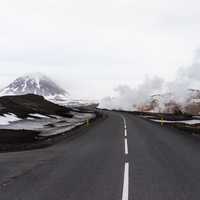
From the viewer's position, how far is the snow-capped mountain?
108875 millimetres

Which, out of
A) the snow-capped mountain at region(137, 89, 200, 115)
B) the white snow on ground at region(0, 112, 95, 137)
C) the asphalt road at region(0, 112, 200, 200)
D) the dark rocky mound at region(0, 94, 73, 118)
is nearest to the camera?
the asphalt road at region(0, 112, 200, 200)

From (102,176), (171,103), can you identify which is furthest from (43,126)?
(171,103)

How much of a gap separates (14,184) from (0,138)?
12.2 m

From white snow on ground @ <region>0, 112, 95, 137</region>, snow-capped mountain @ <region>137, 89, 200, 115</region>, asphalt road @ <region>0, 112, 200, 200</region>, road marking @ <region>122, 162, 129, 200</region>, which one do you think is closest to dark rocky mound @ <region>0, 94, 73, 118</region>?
white snow on ground @ <region>0, 112, 95, 137</region>

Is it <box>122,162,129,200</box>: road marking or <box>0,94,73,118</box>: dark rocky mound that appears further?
<box>0,94,73,118</box>: dark rocky mound

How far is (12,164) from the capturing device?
10.2 m

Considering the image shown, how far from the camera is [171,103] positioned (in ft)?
359

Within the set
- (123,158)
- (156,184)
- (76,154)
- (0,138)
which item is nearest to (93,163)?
(123,158)

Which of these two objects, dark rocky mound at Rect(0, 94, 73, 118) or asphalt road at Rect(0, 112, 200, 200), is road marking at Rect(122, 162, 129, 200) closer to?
asphalt road at Rect(0, 112, 200, 200)

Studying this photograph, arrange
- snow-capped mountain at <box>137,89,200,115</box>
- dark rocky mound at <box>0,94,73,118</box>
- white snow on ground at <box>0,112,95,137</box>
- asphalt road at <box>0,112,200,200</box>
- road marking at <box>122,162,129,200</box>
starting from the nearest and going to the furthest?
road marking at <box>122,162,129,200</box>, asphalt road at <box>0,112,200,200</box>, white snow on ground at <box>0,112,95,137</box>, dark rocky mound at <box>0,94,73,118</box>, snow-capped mountain at <box>137,89,200,115</box>

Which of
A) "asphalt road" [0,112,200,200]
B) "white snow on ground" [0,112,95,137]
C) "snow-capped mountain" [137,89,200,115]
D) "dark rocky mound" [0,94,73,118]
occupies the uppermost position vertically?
"snow-capped mountain" [137,89,200,115]

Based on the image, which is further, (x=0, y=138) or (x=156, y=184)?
(x=0, y=138)

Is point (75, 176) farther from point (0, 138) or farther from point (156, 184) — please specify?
point (0, 138)

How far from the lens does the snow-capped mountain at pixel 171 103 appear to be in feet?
357
